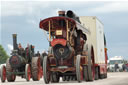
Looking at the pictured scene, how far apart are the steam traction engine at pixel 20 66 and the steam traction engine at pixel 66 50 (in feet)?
14.7

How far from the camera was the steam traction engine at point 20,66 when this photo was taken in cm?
2362

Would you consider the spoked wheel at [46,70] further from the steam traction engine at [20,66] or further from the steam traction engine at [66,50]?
the steam traction engine at [20,66]

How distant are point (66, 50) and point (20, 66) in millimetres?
7129

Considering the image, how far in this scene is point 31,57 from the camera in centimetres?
2567

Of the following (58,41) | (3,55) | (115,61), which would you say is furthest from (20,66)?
(3,55)

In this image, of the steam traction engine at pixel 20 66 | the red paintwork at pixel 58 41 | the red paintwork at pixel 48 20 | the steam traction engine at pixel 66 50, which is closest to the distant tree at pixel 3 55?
the steam traction engine at pixel 20 66

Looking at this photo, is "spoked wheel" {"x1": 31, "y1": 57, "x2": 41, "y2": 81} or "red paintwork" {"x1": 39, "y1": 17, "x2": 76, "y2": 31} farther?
"spoked wheel" {"x1": 31, "y1": 57, "x2": 41, "y2": 81}

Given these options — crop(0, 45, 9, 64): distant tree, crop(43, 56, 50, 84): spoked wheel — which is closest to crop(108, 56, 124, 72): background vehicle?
crop(43, 56, 50, 84): spoked wheel

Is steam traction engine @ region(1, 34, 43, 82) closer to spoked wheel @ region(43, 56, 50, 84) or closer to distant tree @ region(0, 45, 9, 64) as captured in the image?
spoked wheel @ region(43, 56, 50, 84)

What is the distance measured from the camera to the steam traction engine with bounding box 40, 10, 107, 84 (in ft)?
58.2

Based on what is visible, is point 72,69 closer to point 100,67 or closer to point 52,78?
point 52,78

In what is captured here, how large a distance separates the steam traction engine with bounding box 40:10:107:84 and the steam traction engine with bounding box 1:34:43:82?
14.7ft

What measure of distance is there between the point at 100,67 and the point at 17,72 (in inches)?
226

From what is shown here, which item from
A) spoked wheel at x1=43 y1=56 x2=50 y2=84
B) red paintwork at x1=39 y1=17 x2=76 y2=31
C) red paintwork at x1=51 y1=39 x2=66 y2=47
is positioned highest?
red paintwork at x1=39 y1=17 x2=76 y2=31
